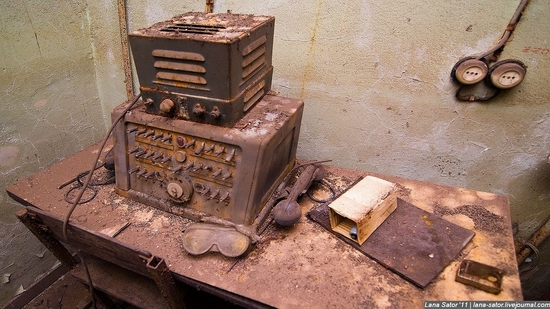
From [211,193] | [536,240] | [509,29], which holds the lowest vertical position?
[536,240]

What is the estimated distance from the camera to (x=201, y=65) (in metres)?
1.22

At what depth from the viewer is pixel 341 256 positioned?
127 centimetres

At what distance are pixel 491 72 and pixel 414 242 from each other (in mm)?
925

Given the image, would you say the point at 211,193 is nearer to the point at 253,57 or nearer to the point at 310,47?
the point at 253,57

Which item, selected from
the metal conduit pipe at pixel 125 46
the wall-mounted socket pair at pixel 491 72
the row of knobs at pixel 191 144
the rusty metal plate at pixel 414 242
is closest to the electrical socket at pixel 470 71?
the wall-mounted socket pair at pixel 491 72

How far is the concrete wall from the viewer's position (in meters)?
1.56

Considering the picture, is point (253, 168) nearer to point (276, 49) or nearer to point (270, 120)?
point (270, 120)

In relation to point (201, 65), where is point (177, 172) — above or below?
below

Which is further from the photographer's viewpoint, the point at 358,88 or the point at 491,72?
the point at 358,88

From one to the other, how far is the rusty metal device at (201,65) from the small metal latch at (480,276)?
3.39 ft

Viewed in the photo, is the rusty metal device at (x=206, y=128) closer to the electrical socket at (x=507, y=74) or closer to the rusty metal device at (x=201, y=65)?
the rusty metal device at (x=201, y=65)

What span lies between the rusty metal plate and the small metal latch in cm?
6

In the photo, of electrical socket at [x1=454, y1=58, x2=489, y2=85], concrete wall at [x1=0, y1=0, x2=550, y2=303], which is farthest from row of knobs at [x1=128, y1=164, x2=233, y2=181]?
electrical socket at [x1=454, y1=58, x2=489, y2=85]

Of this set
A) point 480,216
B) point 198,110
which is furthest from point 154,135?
point 480,216
